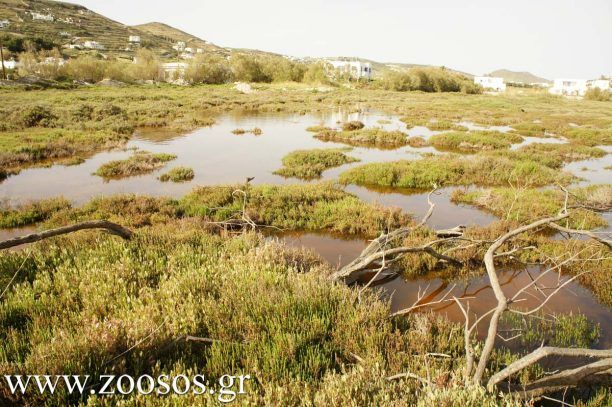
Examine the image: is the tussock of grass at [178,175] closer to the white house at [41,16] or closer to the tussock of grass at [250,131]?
the tussock of grass at [250,131]

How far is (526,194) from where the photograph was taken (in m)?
11.6

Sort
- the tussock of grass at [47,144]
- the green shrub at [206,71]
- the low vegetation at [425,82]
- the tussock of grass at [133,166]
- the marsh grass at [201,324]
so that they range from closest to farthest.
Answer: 1. the marsh grass at [201,324]
2. the tussock of grass at [133,166]
3. the tussock of grass at [47,144]
4. the green shrub at [206,71]
5. the low vegetation at [425,82]

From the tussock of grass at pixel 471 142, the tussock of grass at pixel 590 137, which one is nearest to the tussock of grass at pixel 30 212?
the tussock of grass at pixel 471 142

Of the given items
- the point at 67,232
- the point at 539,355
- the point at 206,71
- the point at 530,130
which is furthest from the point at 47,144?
the point at 206,71

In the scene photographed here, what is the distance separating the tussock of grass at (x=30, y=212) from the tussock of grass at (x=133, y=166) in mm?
3856

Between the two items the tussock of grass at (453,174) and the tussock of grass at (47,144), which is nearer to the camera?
the tussock of grass at (453,174)

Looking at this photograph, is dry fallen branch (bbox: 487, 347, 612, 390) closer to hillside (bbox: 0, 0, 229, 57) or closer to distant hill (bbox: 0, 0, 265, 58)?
distant hill (bbox: 0, 0, 265, 58)

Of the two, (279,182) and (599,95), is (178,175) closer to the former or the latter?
(279,182)

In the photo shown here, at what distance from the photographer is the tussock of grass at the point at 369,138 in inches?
888

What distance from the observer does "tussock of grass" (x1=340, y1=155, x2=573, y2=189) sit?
1362 centimetres

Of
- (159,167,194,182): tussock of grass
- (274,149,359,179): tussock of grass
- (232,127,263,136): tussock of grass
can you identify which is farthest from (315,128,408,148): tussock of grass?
(159,167,194,182): tussock of grass

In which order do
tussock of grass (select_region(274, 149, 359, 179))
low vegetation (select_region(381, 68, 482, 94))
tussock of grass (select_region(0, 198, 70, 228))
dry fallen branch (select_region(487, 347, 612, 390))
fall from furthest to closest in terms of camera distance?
low vegetation (select_region(381, 68, 482, 94)) < tussock of grass (select_region(274, 149, 359, 179)) < tussock of grass (select_region(0, 198, 70, 228)) < dry fallen branch (select_region(487, 347, 612, 390))

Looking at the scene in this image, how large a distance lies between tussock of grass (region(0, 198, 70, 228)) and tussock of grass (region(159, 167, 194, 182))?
12.4 feet

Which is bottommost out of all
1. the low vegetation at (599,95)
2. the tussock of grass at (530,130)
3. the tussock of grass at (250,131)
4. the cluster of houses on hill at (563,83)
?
the tussock of grass at (250,131)
